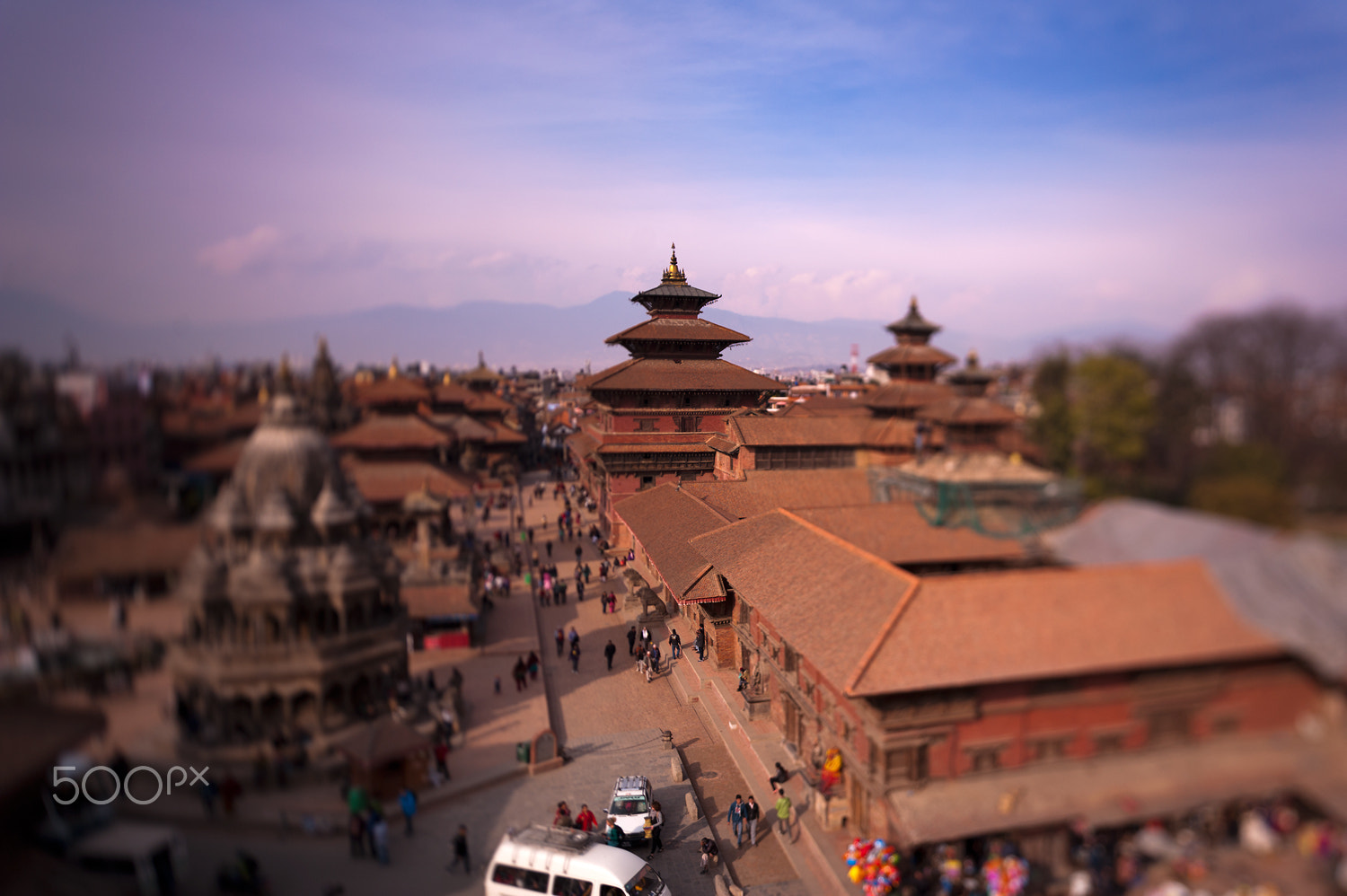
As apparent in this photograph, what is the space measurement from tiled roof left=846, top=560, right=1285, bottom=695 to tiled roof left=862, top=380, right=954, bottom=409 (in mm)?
2268

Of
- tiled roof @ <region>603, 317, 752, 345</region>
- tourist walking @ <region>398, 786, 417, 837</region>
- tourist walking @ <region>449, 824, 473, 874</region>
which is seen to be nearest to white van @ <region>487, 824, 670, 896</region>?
tourist walking @ <region>449, 824, 473, 874</region>

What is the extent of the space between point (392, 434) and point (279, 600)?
2212 mm

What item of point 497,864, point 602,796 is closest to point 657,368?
point 602,796

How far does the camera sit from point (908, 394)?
935 centimetres

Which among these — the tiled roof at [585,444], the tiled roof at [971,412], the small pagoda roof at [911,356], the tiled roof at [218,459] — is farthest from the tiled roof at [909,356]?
the tiled roof at [585,444]

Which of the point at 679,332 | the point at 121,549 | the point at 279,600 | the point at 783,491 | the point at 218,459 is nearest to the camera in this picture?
the point at 121,549

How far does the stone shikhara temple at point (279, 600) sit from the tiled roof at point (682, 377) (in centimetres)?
1983

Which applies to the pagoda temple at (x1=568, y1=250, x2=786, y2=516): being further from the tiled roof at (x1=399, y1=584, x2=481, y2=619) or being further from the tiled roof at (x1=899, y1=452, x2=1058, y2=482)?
the tiled roof at (x1=899, y1=452, x2=1058, y2=482)

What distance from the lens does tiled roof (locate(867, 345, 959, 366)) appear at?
31.8 feet

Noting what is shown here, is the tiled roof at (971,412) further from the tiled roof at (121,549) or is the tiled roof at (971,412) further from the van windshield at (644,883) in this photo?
the tiled roof at (121,549)

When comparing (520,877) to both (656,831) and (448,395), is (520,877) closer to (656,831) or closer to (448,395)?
(656,831)

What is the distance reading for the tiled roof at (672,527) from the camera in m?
14.5

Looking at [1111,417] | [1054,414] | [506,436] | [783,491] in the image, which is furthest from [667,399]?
[1111,417]

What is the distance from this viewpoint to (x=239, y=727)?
6348 mm
